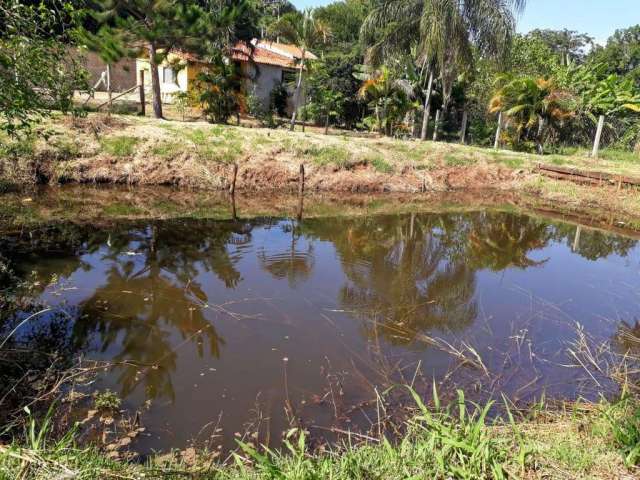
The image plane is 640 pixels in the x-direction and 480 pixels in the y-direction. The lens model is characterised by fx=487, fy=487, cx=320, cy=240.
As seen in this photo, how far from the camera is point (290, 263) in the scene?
974 cm

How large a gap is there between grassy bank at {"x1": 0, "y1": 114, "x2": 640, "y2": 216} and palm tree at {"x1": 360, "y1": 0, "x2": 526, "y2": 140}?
3600 mm

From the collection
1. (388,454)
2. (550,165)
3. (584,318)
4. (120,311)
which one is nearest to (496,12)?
(550,165)

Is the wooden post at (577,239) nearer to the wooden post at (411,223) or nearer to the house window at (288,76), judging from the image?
the wooden post at (411,223)

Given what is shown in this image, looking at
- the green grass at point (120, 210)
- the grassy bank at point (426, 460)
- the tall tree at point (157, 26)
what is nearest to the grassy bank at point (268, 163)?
the green grass at point (120, 210)

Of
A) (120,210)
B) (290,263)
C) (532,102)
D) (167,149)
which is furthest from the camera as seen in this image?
(532,102)

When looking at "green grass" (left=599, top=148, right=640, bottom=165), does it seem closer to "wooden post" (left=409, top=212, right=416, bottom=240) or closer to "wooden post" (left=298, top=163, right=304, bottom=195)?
"wooden post" (left=409, top=212, right=416, bottom=240)

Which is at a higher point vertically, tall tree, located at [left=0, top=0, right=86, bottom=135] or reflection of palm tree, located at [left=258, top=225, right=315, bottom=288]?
tall tree, located at [left=0, top=0, right=86, bottom=135]

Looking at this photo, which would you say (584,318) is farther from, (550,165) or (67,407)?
(550,165)

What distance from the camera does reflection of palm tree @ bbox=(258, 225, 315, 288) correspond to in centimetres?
900

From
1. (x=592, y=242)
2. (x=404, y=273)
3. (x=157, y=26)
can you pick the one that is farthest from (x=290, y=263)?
(x=157, y=26)

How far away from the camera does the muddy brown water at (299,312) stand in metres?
5.20

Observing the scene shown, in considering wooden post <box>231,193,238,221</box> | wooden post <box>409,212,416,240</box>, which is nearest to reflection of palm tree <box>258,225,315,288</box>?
wooden post <box>231,193,238,221</box>

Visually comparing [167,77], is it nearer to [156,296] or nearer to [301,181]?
[301,181]

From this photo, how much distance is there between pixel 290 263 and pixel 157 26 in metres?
11.2
